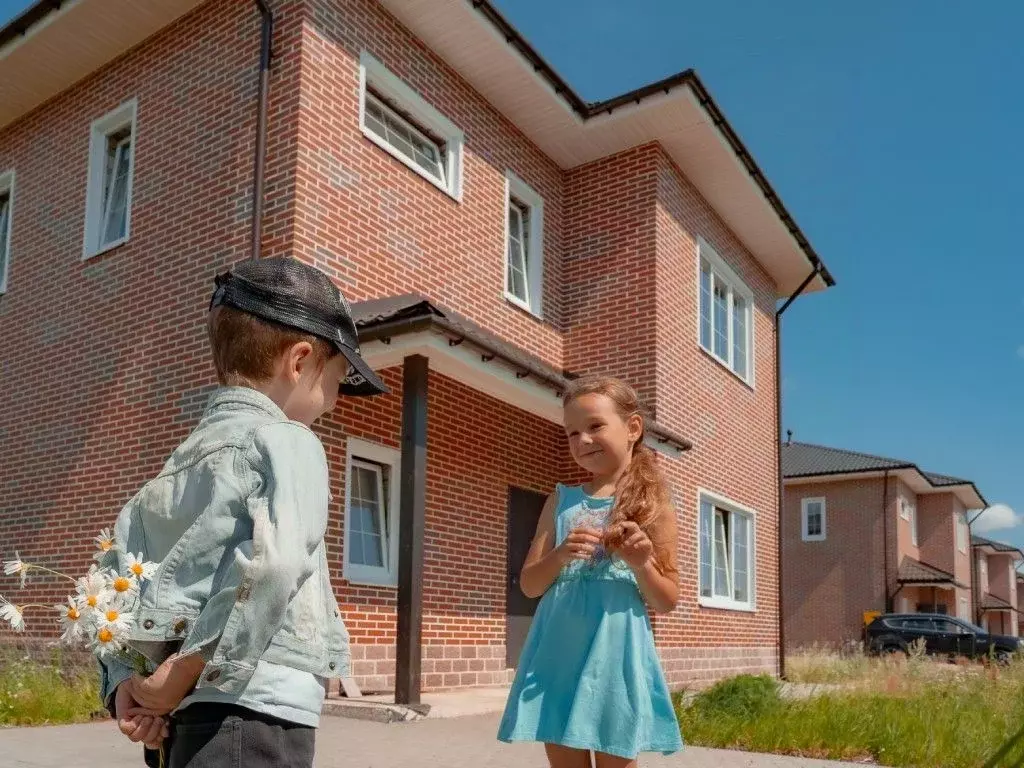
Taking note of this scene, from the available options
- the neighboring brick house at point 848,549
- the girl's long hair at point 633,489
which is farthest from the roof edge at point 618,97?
the neighboring brick house at point 848,549

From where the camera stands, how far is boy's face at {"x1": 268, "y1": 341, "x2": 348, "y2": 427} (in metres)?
1.99

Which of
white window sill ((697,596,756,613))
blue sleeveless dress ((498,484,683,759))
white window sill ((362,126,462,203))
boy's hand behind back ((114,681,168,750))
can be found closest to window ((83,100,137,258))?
white window sill ((362,126,462,203))

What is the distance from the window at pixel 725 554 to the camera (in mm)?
13438

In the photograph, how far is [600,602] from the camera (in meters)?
2.93

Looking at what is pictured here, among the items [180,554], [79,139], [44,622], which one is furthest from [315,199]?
[180,554]

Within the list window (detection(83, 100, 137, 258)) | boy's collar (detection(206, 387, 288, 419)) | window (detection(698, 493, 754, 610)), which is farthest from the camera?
window (detection(698, 493, 754, 610))

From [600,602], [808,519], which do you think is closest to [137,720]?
[600,602]

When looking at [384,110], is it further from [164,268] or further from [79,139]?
[79,139]

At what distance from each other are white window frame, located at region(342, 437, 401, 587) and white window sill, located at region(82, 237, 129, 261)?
10.9 ft

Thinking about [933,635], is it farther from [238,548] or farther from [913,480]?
[238,548]

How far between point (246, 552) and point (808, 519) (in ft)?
105

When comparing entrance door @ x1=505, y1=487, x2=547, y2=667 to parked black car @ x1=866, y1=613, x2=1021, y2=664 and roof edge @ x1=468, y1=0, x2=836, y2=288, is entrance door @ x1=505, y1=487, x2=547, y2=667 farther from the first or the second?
parked black car @ x1=866, y1=613, x2=1021, y2=664

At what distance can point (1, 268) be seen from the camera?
1198cm

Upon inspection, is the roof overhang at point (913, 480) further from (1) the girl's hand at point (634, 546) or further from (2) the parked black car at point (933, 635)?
(1) the girl's hand at point (634, 546)
